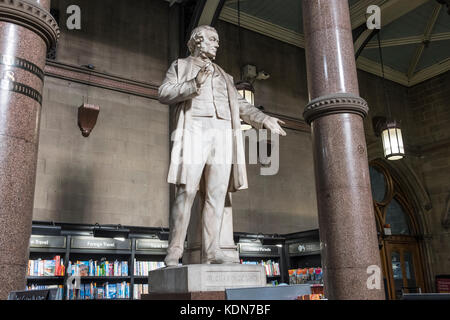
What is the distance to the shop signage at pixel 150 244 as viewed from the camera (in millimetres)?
7310

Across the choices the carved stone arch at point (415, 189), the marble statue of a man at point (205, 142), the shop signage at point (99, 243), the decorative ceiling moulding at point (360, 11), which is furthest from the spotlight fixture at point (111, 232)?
the carved stone arch at point (415, 189)

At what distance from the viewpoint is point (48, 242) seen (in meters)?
6.48

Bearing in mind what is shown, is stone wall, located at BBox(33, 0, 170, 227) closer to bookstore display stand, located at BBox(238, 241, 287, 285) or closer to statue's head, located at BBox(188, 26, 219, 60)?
bookstore display stand, located at BBox(238, 241, 287, 285)

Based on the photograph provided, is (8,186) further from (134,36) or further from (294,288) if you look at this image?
(134,36)

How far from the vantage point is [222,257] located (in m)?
2.84

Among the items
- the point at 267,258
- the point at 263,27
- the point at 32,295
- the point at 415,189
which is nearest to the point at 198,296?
the point at 32,295

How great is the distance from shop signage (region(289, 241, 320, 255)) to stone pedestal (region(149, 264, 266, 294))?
6.03 metres

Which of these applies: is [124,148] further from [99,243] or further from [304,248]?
[304,248]

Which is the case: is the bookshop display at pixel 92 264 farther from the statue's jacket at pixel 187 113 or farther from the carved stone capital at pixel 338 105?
the statue's jacket at pixel 187 113

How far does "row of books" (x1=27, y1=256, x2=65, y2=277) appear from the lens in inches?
246

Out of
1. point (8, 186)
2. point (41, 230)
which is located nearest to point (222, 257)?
point (8, 186)

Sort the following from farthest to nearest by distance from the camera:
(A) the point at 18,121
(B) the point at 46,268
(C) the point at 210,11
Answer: (C) the point at 210,11, (B) the point at 46,268, (A) the point at 18,121

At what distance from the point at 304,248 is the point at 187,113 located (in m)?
6.38

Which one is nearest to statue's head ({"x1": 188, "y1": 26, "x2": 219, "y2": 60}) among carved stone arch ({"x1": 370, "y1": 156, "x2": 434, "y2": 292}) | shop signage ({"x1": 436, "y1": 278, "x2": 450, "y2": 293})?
shop signage ({"x1": 436, "y1": 278, "x2": 450, "y2": 293})
